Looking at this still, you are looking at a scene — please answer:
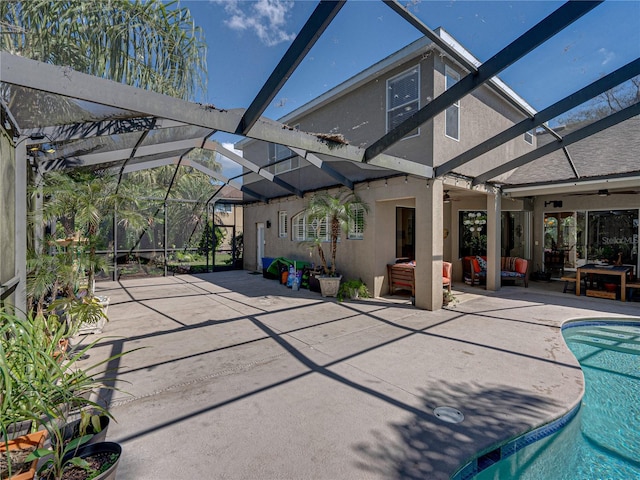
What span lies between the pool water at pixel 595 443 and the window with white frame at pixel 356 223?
6.04 meters

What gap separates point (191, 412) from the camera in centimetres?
330

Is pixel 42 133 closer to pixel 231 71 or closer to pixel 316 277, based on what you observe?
pixel 231 71

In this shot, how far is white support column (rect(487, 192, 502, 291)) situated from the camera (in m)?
9.71

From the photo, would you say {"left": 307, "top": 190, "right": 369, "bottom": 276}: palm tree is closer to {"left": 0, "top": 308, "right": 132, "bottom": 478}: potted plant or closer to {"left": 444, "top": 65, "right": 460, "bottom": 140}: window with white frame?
{"left": 444, "top": 65, "right": 460, "bottom": 140}: window with white frame

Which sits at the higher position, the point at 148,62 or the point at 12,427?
the point at 148,62

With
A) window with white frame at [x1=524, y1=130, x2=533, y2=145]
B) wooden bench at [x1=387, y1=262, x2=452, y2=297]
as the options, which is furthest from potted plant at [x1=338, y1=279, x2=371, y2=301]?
window with white frame at [x1=524, y1=130, x2=533, y2=145]

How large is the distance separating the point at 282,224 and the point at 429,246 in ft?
24.1

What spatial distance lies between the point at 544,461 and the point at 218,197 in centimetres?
1427

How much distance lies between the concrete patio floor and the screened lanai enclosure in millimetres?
1958

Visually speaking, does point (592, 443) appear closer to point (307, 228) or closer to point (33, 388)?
point (33, 388)

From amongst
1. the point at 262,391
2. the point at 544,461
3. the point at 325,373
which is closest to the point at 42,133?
the point at 262,391

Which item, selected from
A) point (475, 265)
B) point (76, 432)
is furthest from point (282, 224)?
point (76, 432)

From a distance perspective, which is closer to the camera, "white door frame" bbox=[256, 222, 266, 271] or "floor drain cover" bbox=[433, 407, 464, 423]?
"floor drain cover" bbox=[433, 407, 464, 423]

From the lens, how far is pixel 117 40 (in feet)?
22.5
